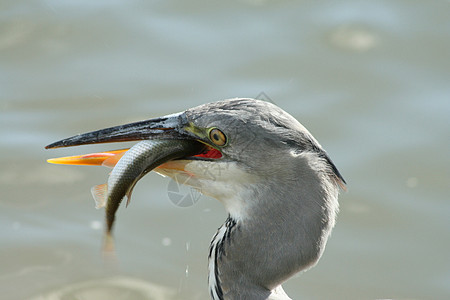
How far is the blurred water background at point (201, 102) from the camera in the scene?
16.0 feet

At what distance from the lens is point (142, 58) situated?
652 centimetres

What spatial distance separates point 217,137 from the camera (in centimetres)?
337

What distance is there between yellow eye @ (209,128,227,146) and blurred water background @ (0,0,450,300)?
1.61 metres

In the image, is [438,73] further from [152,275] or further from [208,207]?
[152,275]

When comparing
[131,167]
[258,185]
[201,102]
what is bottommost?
[131,167]

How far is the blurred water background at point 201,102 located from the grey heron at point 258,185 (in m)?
1.34

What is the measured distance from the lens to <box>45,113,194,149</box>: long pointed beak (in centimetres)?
345

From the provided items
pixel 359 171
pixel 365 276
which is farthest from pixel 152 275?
pixel 359 171

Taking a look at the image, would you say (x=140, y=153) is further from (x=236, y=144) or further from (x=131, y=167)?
(x=236, y=144)

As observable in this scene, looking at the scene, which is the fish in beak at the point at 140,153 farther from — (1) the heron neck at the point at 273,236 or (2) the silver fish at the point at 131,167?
(1) the heron neck at the point at 273,236

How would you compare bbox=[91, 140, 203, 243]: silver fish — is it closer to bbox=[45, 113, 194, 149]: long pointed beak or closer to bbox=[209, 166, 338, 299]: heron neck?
bbox=[45, 113, 194, 149]: long pointed beak

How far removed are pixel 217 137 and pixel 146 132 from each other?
34cm

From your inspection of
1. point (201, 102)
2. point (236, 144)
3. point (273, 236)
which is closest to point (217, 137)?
point (236, 144)

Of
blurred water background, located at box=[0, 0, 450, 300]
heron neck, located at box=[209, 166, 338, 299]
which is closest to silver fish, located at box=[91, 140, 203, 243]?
heron neck, located at box=[209, 166, 338, 299]
